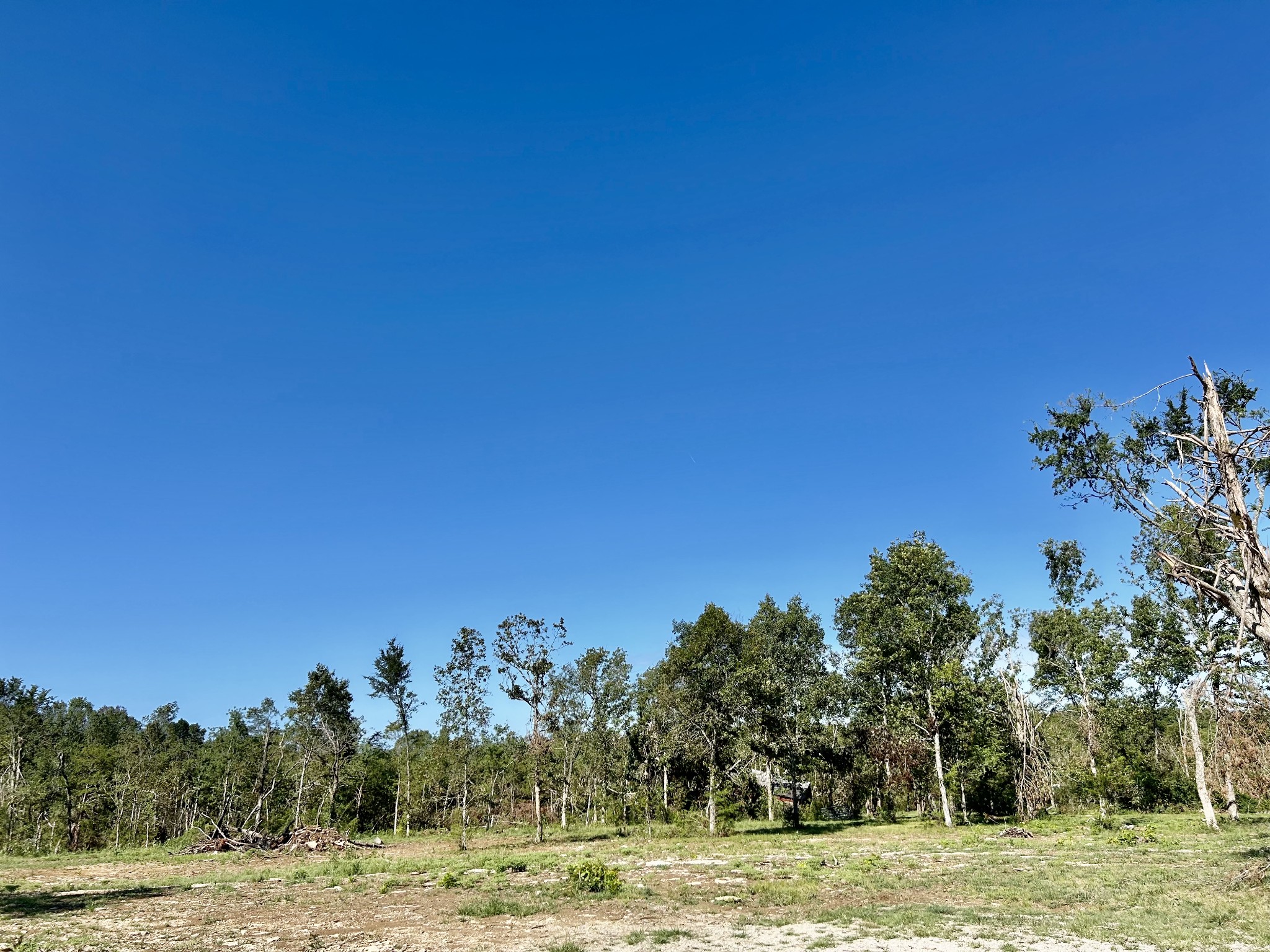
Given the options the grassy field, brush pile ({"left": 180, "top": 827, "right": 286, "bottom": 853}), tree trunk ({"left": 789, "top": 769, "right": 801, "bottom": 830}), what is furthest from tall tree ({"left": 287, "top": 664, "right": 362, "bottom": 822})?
tree trunk ({"left": 789, "top": 769, "right": 801, "bottom": 830})

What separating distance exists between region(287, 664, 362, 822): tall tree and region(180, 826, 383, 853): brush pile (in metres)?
19.2

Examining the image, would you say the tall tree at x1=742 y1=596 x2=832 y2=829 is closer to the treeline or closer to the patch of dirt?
the treeline

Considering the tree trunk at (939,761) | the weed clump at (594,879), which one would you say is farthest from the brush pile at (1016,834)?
the weed clump at (594,879)

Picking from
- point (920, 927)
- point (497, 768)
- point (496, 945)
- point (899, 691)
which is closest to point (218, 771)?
point (497, 768)

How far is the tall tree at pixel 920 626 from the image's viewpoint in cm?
4381

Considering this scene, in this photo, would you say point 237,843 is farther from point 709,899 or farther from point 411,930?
point 709,899

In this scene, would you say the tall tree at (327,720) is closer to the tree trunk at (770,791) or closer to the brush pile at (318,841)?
the brush pile at (318,841)

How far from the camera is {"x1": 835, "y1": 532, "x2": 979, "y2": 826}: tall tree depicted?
43.8 metres

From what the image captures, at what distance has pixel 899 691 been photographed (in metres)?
46.4

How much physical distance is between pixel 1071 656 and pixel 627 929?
164 ft

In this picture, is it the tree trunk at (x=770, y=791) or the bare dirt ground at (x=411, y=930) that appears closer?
the bare dirt ground at (x=411, y=930)

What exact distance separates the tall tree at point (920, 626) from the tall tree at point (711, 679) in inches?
369

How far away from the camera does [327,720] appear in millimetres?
64188

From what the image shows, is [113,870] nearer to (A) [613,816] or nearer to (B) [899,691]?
(A) [613,816]
